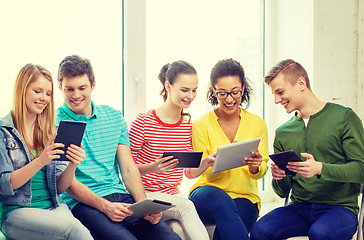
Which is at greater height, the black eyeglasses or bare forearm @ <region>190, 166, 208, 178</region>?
the black eyeglasses

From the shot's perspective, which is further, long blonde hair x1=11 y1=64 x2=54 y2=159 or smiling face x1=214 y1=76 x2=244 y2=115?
smiling face x1=214 y1=76 x2=244 y2=115

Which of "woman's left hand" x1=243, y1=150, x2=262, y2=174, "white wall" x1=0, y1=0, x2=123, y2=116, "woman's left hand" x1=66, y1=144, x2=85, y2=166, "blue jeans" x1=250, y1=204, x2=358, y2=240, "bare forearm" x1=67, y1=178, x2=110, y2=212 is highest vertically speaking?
"white wall" x1=0, y1=0, x2=123, y2=116

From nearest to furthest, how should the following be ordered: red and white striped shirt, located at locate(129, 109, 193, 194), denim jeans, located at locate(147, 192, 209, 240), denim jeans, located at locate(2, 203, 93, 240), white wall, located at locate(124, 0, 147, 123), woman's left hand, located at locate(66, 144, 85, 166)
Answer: denim jeans, located at locate(2, 203, 93, 240) < woman's left hand, located at locate(66, 144, 85, 166) < denim jeans, located at locate(147, 192, 209, 240) < red and white striped shirt, located at locate(129, 109, 193, 194) < white wall, located at locate(124, 0, 147, 123)

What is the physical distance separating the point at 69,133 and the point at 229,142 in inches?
42.0

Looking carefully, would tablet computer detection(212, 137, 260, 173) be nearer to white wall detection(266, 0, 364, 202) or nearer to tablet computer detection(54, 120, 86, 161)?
tablet computer detection(54, 120, 86, 161)

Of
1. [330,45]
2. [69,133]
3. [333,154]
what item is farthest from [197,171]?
[330,45]

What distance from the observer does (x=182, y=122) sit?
281 centimetres

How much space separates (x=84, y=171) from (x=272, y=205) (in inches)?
78.2

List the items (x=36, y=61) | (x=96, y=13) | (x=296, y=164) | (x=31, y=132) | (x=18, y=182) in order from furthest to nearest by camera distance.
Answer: (x=96, y=13) < (x=36, y=61) < (x=296, y=164) < (x=31, y=132) < (x=18, y=182)

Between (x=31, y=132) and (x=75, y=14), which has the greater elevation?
(x=75, y=14)

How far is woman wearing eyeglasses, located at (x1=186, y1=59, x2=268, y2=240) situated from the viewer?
2.64 m

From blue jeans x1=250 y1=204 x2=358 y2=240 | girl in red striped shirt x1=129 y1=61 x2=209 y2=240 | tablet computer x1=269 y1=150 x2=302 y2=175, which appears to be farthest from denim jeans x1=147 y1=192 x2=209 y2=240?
tablet computer x1=269 y1=150 x2=302 y2=175

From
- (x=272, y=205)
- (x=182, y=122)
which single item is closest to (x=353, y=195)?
(x=182, y=122)

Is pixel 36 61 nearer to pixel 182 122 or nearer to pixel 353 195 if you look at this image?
pixel 182 122
